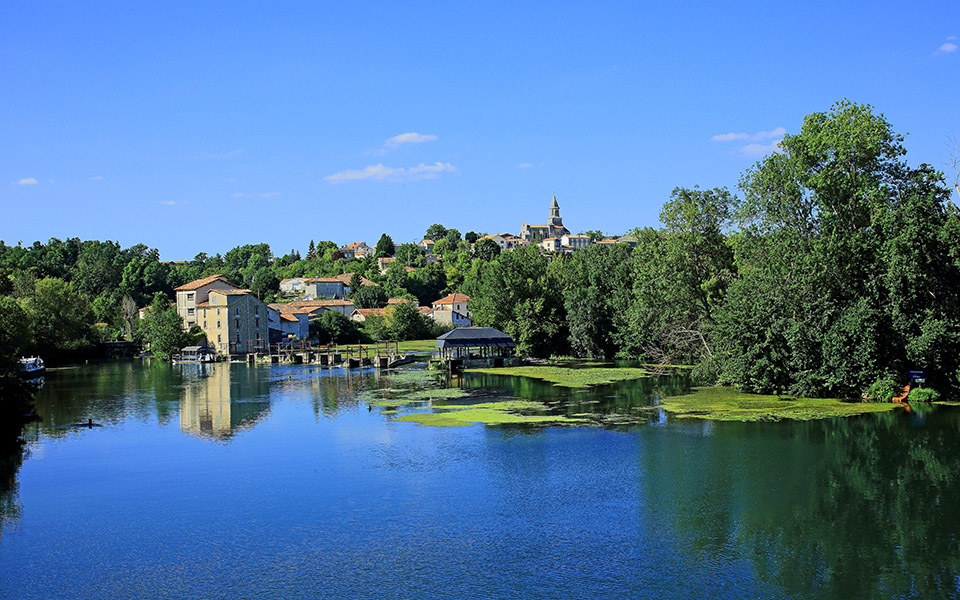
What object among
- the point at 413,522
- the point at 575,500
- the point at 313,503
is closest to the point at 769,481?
the point at 575,500

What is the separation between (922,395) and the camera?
37.7 meters

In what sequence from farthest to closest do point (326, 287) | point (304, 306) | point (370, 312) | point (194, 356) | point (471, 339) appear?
point (326, 287) → point (304, 306) → point (370, 312) → point (194, 356) → point (471, 339)

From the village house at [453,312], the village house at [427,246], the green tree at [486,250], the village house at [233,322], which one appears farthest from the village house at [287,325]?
the village house at [427,246]

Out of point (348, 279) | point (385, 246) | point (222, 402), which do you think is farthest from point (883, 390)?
point (385, 246)

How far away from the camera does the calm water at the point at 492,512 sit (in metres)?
17.3

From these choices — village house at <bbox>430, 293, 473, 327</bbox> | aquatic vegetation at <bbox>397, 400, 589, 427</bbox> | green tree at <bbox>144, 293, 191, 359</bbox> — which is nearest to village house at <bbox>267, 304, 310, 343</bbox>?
green tree at <bbox>144, 293, 191, 359</bbox>

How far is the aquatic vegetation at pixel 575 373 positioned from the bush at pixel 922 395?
1948 cm

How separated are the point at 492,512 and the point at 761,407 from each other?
20888mm

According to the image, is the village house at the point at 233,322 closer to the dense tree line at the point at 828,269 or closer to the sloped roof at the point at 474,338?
the sloped roof at the point at 474,338

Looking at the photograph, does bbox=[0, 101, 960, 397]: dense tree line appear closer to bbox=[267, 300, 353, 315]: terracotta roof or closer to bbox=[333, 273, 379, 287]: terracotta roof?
bbox=[267, 300, 353, 315]: terracotta roof

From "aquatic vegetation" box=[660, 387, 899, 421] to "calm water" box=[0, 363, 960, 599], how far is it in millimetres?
1752

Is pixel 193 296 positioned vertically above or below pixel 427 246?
below

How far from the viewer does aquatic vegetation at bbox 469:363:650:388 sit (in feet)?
176

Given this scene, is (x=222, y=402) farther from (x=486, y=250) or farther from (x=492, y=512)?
(x=486, y=250)
